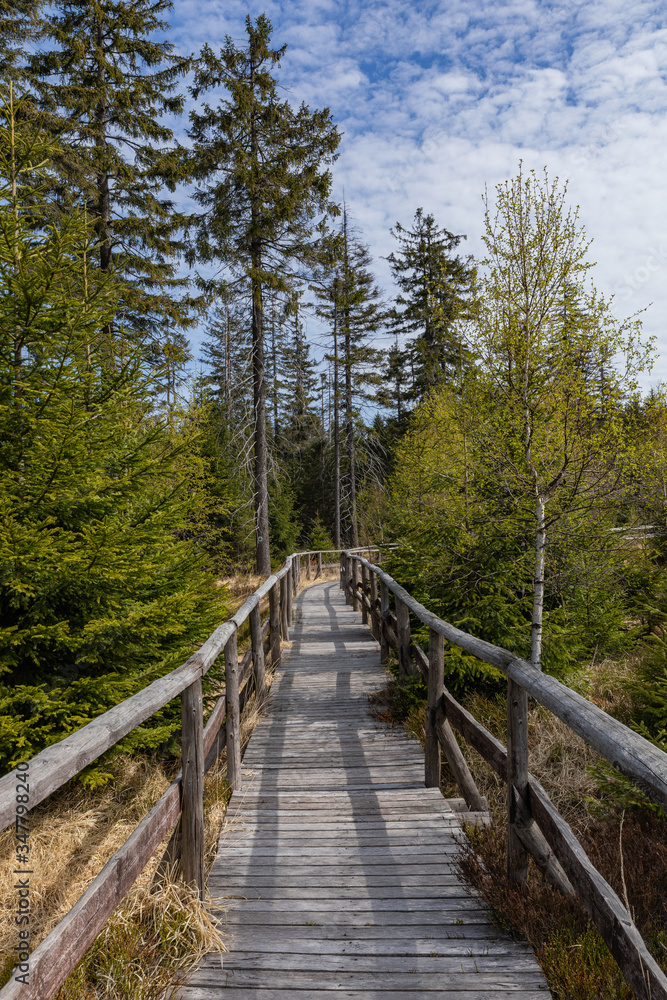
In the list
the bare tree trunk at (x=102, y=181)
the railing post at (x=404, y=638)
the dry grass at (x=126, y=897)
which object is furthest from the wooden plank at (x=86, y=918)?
the bare tree trunk at (x=102, y=181)

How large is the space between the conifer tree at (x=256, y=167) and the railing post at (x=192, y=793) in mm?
13509

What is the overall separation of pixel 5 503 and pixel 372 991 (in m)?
3.67

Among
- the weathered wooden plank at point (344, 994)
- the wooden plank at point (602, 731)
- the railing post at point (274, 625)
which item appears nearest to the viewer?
the wooden plank at point (602, 731)

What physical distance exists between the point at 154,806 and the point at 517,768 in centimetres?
177

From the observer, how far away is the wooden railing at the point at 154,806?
154 centimetres

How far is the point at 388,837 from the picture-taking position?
343 cm

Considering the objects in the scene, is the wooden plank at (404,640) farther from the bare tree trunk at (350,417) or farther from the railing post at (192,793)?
the bare tree trunk at (350,417)

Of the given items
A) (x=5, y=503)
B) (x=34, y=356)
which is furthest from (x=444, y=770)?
(x=34, y=356)

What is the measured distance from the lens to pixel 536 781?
2545 millimetres

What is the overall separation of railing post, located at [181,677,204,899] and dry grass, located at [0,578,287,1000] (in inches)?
3.7

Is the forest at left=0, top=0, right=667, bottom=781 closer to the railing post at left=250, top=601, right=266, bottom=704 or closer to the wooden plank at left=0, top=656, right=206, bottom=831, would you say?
the railing post at left=250, top=601, right=266, bottom=704

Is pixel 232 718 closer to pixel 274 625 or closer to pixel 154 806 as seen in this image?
pixel 154 806

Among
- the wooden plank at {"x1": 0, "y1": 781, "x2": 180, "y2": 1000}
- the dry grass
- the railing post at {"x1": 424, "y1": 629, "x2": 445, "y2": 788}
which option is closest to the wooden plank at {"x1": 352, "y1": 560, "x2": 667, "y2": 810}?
the railing post at {"x1": 424, "y1": 629, "x2": 445, "y2": 788}

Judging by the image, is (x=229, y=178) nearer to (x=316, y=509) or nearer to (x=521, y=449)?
(x=521, y=449)
